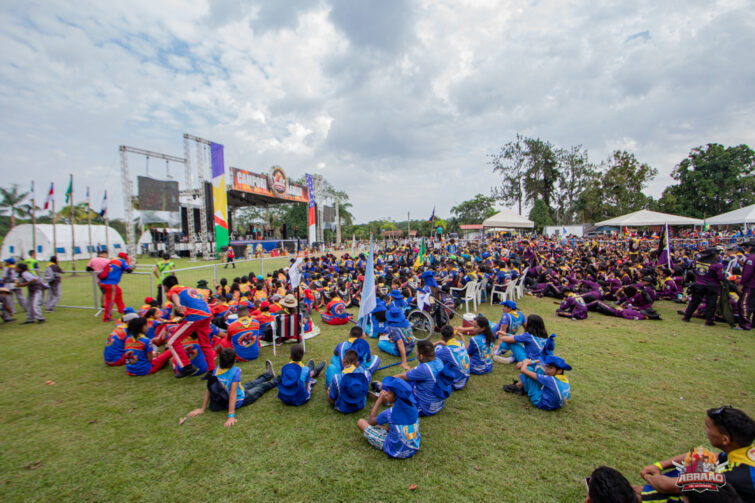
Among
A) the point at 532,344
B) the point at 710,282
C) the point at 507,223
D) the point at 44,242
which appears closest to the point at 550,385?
the point at 532,344

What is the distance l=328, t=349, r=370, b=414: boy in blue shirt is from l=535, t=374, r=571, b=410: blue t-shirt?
2169 mm

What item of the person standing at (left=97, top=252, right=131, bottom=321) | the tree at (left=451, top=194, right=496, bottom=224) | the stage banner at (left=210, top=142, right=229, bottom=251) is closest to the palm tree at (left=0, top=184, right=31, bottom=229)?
the stage banner at (left=210, top=142, right=229, bottom=251)

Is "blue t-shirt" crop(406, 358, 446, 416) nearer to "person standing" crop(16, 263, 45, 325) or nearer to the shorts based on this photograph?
the shorts

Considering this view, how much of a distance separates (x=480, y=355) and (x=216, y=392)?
3.68 m

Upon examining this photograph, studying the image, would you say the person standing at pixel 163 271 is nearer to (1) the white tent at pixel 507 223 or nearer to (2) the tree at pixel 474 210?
(1) the white tent at pixel 507 223

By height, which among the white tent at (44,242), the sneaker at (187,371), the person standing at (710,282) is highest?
the white tent at (44,242)

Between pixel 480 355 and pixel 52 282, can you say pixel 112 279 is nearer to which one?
pixel 52 282

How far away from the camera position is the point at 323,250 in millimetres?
31531

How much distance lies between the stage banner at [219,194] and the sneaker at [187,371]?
685 inches

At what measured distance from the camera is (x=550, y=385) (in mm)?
3551

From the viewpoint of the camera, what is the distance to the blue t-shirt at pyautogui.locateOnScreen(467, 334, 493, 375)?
458 centimetres

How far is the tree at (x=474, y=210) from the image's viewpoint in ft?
226

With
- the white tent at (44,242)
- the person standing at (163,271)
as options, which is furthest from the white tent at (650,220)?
the white tent at (44,242)

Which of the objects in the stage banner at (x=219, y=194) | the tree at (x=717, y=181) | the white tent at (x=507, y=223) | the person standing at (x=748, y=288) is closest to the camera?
the person standing at (x=748, y=288)
